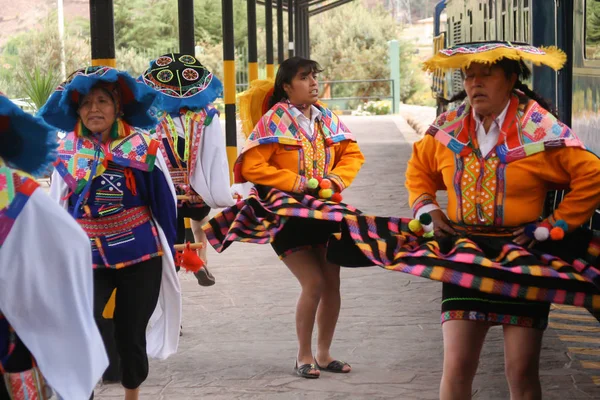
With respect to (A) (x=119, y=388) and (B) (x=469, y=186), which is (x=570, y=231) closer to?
(B) (x=469, y=186)

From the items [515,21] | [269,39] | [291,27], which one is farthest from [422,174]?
[291,27]

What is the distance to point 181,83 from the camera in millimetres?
8031

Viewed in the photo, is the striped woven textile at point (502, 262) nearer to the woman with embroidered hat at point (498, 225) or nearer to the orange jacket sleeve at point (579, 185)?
the woman with embroidered hat at point (498, 225)

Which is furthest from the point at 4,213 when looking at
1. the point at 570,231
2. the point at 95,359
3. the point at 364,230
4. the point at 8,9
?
the point at 8,9

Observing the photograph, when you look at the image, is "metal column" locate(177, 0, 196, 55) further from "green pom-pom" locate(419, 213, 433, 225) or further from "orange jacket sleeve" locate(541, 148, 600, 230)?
"orange jacket sleeve" locate(541, 148, 600, 230)

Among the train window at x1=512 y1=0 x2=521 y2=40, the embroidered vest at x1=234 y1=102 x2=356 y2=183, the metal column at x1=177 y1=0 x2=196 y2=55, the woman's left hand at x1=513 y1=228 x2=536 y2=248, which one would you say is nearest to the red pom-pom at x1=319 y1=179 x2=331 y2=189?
the embroidered vest at x1=234 y1=102 x2=356 y2=183

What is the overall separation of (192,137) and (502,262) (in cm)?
408

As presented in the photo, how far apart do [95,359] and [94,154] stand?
200cm

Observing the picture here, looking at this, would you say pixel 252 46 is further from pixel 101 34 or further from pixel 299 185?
pixel 299 185

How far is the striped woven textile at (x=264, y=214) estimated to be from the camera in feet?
19.5

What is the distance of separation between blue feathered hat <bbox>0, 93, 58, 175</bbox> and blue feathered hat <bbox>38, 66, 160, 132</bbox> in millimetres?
1891

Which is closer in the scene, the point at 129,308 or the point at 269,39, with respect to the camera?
the point at 129,308

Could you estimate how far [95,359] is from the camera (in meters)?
3.49

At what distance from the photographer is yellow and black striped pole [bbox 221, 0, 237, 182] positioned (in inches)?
647
